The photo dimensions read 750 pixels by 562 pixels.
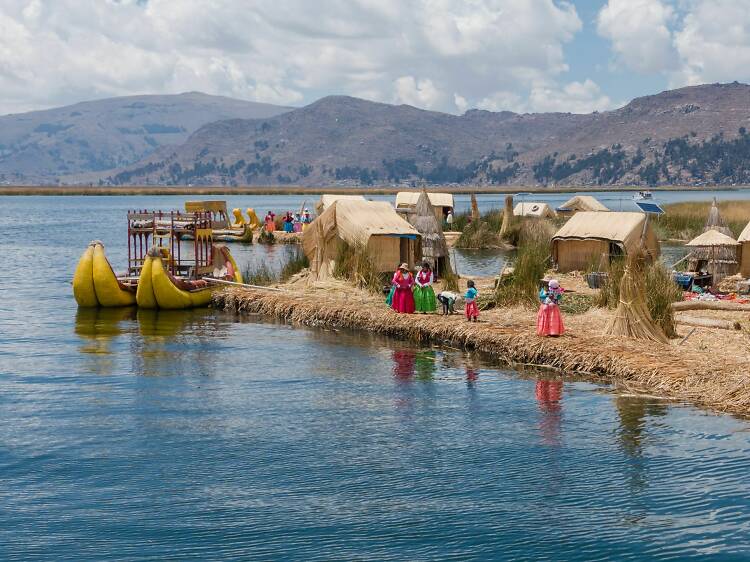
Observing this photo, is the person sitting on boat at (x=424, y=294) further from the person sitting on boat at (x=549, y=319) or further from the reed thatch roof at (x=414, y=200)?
the reed thatch roof at (x=414, y=200)

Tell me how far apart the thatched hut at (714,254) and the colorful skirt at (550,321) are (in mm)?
9666

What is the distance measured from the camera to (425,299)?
20938 millimetres

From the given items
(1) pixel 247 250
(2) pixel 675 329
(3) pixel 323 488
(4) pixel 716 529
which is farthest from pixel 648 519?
(1) pixel 247 250

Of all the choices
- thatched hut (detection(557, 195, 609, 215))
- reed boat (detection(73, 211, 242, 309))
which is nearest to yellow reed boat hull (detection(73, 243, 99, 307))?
reed boat (detection(73, 211, 242, 309))

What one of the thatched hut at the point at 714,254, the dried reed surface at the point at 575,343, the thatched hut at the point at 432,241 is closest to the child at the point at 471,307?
the dried reed surface at the point at 575,343

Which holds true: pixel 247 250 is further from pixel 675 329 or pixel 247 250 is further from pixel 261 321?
pixel 675 329

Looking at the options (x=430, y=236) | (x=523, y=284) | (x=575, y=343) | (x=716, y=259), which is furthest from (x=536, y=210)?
(x=575, y=343)

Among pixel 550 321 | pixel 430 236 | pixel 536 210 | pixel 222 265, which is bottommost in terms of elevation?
pixel 550 321

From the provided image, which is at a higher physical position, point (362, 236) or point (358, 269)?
point (362, 236)

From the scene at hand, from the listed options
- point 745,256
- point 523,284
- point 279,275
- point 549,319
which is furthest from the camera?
point 279,275

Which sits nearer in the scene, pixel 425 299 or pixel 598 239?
pixel 425 299

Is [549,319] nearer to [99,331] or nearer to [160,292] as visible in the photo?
[99,331]

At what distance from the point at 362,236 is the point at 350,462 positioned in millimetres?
13788

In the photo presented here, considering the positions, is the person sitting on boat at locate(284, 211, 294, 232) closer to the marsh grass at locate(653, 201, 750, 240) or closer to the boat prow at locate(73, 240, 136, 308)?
the marsh grass at locate(653, 201, 750, 240)
